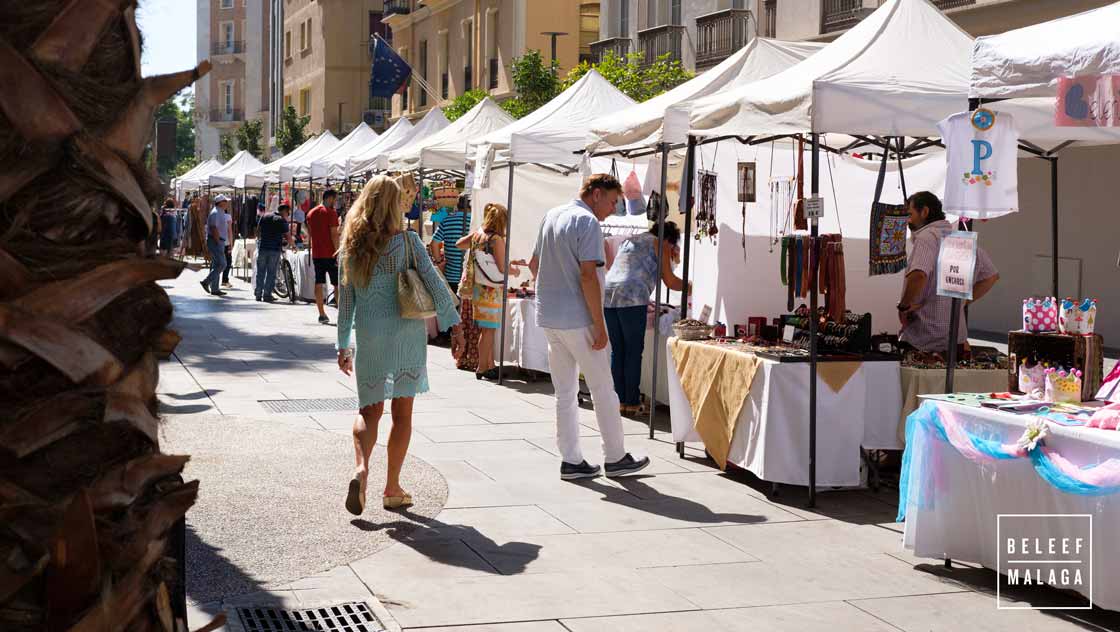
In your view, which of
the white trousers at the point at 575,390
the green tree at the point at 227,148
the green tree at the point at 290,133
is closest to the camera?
the white trousers at the point at 575,390

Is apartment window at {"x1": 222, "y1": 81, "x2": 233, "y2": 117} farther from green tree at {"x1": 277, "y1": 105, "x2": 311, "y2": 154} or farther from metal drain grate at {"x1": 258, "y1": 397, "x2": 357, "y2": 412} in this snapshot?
metal drain grate at {"x1": 258, "y1": 397, "x2": 357, "y2": 412}

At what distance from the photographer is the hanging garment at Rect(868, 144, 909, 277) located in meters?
8.32

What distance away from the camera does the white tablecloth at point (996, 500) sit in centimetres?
479

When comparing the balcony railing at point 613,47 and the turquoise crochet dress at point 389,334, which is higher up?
the balcony railing at point 613,47

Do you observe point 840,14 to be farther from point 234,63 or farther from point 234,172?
point 234,63

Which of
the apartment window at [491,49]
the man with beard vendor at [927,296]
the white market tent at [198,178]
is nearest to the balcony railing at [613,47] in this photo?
the apartment window at [491,49]

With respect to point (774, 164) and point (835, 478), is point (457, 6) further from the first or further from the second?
point (835, 478)

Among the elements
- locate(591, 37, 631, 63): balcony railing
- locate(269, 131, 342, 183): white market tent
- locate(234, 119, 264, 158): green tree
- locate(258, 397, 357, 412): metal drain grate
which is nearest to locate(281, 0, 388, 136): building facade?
locate(234, 119, 264, 158): green tree

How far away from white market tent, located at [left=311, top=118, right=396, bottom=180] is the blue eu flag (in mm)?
7461

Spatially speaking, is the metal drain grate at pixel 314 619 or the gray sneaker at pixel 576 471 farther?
the gray sneaker at pixel 576 471

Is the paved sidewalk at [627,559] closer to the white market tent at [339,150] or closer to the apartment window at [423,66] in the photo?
the white market tent at [339,150]

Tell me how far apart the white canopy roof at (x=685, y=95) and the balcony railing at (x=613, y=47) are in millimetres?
19698

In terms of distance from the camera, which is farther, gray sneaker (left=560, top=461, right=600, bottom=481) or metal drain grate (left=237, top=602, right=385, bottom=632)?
gray sneaker (left=560, top=461, right=600, bottom=481)

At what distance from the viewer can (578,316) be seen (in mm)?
7477
